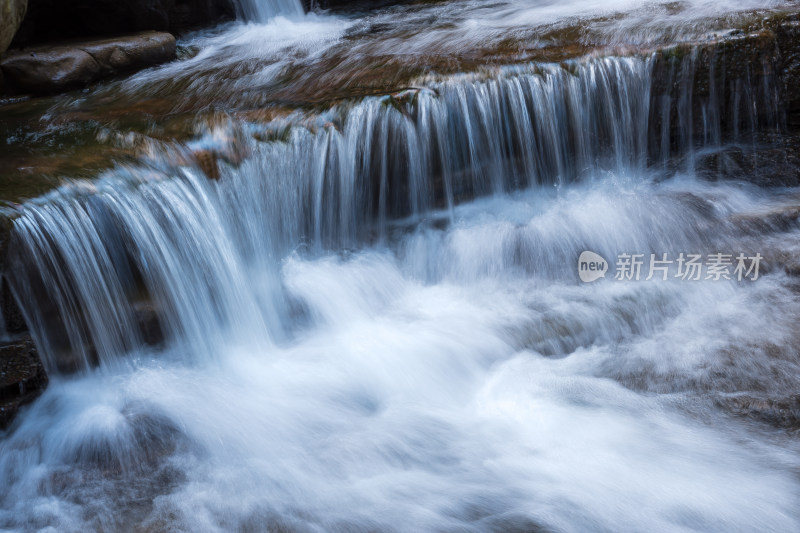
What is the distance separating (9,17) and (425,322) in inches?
169

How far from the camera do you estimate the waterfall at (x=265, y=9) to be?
8.76 meters

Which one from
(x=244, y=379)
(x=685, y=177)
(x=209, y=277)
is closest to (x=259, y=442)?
(x=244, y=379)

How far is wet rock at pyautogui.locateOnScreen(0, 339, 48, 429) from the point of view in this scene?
3959mm

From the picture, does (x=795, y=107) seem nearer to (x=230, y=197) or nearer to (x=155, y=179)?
(x=230, y=197)

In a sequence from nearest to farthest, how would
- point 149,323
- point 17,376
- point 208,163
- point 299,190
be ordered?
point 17,376 → point 149,323 → point 208,163 → point 299,190

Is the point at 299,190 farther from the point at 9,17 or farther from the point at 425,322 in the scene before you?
the point at 9,17

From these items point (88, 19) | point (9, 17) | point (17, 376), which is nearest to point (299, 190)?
point (17, 376)

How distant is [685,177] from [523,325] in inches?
95.2

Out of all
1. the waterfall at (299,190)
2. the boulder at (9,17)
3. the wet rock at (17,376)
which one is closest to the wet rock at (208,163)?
the waterfall at (299,190)

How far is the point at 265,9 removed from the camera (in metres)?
8.87

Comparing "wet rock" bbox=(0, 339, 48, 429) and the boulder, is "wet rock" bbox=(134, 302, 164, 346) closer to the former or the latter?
"wet rock" bbox=(0, 339, 48, 429)

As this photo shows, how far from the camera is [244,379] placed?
4586mm

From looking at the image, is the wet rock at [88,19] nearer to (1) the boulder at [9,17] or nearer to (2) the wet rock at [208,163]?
(1) the boulder at [9,17]

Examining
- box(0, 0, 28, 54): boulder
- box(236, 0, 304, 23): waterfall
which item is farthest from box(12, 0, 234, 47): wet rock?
box(0, 0, 28, 54): boulder
